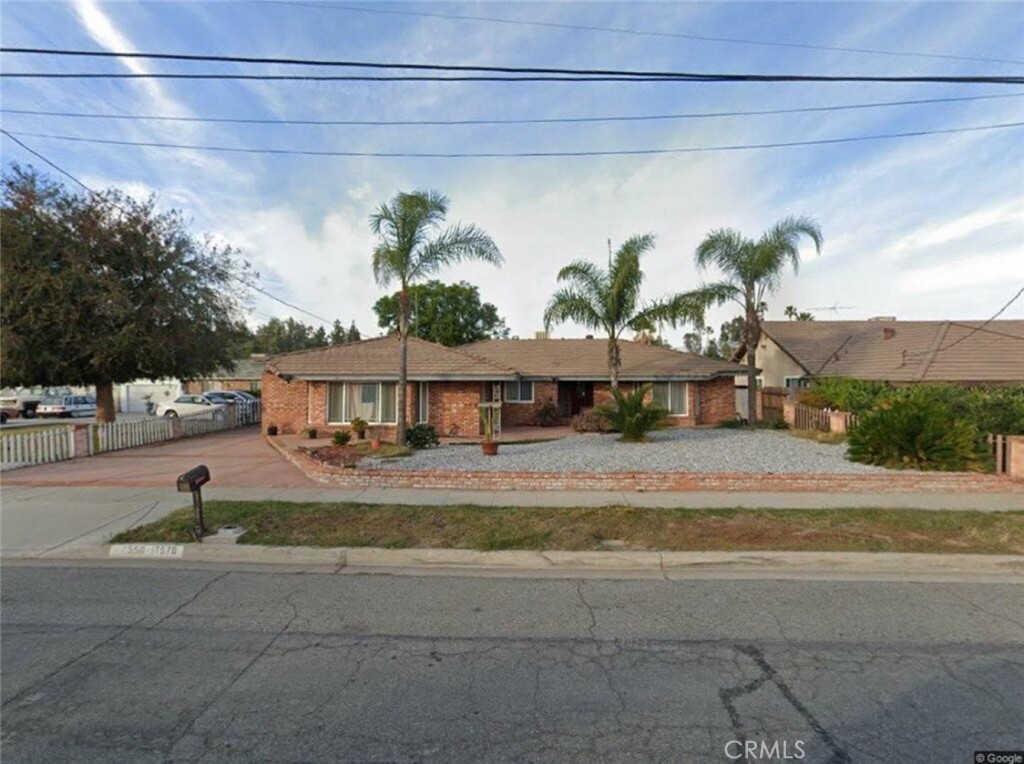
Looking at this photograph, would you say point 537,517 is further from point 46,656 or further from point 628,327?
point 628,327

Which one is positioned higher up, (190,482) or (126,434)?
(190,482)

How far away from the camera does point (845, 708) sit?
9.97 feet

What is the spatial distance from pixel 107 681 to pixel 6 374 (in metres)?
18.1

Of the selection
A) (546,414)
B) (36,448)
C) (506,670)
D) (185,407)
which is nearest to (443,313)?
(185,407)

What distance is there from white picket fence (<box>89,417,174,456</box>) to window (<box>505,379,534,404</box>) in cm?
1218

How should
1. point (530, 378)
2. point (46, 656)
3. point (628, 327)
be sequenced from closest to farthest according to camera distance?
1. point (46, 656)
2. point (628, 327)
3. point (530, 378)

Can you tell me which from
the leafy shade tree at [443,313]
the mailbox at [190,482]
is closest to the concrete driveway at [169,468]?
the mailbox at [190,482]

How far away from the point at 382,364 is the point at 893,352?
72.4 feet

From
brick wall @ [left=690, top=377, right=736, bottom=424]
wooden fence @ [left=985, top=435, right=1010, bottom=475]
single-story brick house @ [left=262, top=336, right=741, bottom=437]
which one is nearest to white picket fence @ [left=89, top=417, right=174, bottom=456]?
single-story brick house @ [left=262, top=336, right=741, bottom=437]

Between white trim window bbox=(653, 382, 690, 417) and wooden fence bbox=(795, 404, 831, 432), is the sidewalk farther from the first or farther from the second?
white trim window bbox=(653, 382, 690, 417)

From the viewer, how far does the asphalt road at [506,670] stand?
2766mm

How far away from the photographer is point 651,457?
37.8 feet

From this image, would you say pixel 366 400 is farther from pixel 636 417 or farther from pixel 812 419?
pixel 812 419

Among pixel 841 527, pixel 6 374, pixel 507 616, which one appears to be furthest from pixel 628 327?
pixel 6 374
